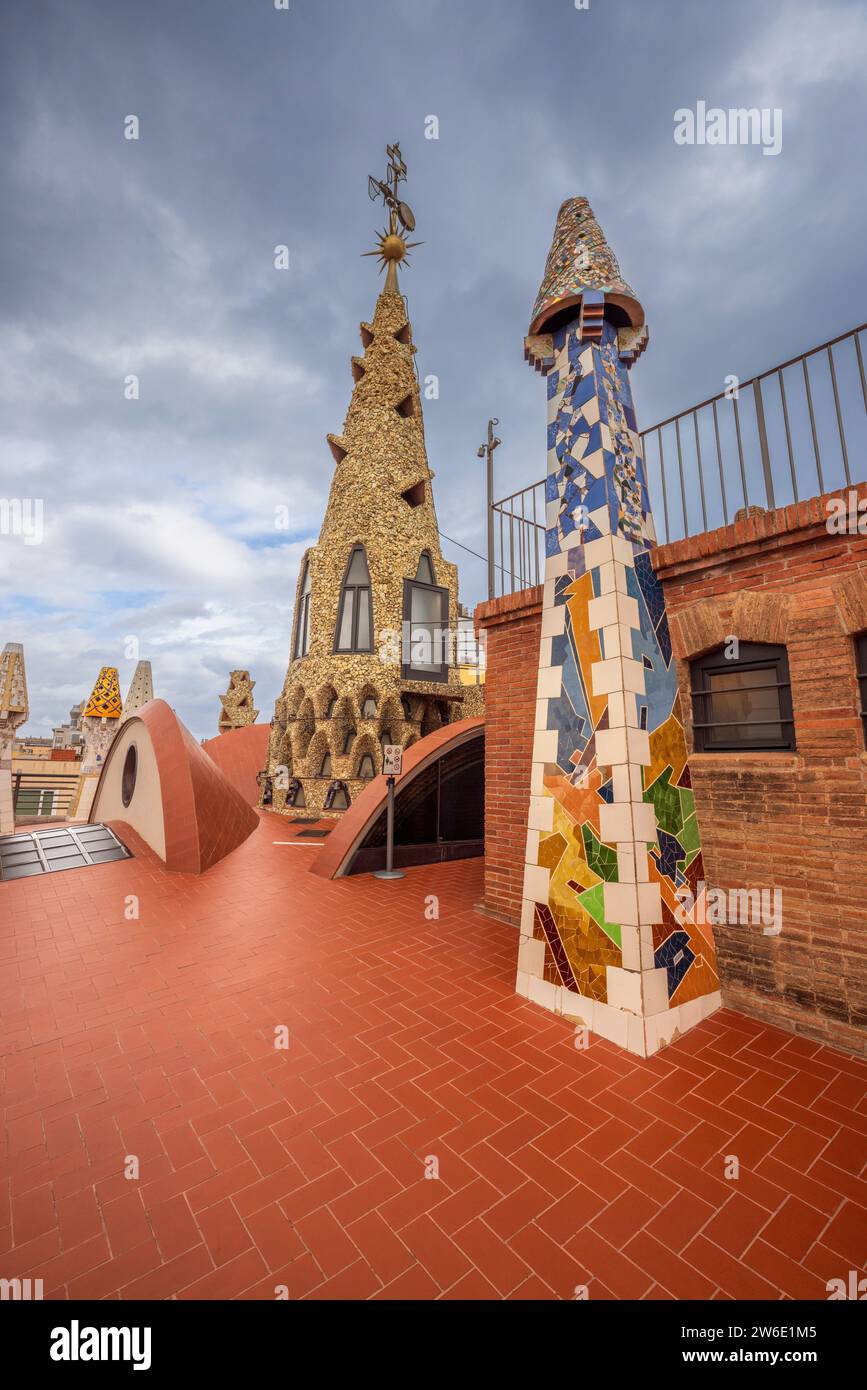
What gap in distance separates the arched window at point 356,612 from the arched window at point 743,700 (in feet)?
34.7

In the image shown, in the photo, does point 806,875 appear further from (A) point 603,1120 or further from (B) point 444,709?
(B) point 444,709

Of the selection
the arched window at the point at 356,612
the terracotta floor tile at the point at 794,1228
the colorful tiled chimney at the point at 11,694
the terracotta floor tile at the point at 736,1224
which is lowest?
the terracotta floor tile at the point at 794,1228

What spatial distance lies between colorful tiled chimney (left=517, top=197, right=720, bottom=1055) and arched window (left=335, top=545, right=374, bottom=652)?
9800 millimetres

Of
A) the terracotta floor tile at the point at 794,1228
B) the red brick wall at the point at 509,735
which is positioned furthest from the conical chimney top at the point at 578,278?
the terracotta floor tile at the point at 794,1228

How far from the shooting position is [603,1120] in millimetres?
2980

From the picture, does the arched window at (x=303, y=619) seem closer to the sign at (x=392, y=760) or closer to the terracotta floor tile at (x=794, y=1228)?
the sign at (x=392, y=760)

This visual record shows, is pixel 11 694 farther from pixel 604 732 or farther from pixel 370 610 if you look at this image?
pixel 604 732

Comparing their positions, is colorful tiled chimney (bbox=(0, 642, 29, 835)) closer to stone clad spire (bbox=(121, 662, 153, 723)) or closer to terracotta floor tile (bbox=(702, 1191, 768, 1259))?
stone clad spire (bbox=(121, 662, 153, 723))

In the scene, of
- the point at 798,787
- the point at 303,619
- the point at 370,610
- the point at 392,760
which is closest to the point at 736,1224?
the point at 798,787

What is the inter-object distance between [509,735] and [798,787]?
115 inches

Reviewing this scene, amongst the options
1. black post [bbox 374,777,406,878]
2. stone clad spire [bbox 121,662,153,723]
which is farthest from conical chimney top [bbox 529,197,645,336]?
stone clad spire [bbox 121,662,153,723]

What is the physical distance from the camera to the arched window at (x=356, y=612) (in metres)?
14.3

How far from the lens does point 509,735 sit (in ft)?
20.2
